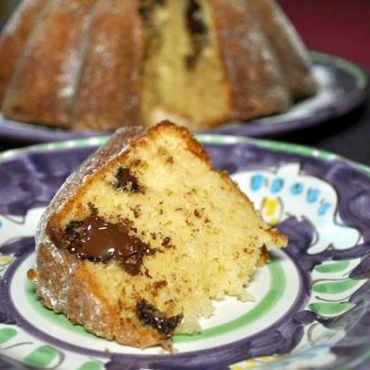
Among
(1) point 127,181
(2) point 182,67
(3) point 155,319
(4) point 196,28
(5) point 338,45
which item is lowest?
(5) point 338,45

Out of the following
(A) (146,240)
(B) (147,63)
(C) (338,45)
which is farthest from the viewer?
(C) (338,45)

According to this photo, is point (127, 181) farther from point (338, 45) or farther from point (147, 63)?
point (338, 45)

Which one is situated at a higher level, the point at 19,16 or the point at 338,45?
the point at 19,16

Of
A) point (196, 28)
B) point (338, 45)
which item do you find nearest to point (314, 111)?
point (196, 28)

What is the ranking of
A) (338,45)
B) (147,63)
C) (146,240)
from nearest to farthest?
(146,240) → (147,63) → (338,45)

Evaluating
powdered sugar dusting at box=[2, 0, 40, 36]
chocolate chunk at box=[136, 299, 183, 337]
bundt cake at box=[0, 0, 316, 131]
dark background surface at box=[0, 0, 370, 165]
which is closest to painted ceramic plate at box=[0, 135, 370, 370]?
chocolate chunk at box=[136, 299, 183, 337]

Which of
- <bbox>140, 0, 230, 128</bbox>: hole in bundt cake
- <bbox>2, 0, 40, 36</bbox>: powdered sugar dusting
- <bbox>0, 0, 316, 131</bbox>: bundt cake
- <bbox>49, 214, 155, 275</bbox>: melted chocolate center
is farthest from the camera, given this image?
<bbox>2, 0, 40, 36</bbox>: powdered sugar dusting

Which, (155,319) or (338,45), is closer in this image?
(155,319)

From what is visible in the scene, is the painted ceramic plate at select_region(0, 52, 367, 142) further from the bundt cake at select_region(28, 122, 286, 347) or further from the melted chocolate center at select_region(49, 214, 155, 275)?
the melted chocolate center at select_region(49, 214, 155, 275)
